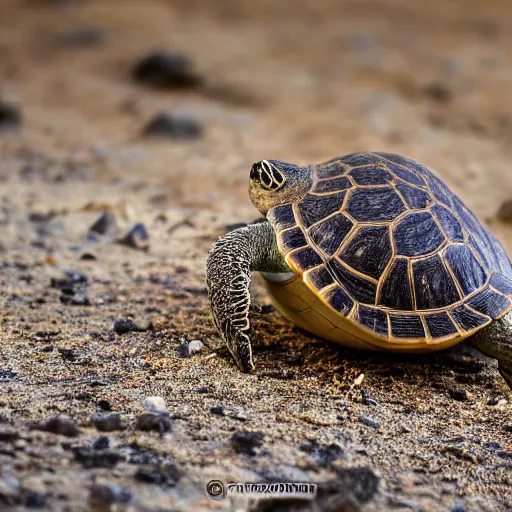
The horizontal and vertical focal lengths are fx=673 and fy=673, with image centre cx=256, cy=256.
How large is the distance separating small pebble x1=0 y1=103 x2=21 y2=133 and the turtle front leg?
5584 mm

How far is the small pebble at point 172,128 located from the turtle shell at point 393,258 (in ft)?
14.8

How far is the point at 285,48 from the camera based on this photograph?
1152 cm

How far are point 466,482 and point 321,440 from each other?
60 cm

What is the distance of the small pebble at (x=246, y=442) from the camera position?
262 cm

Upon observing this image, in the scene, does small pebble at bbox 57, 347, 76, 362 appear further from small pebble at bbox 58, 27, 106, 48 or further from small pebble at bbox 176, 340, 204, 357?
small pebble at bbox 58, 27, 106, 48

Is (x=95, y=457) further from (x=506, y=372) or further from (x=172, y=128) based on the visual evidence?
(x=172, y=128)

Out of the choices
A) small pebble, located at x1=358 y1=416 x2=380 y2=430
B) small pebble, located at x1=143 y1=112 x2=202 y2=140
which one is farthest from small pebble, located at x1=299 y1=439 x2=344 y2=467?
small pebble, located at x1=143 y1=112 x2=202 y2=140

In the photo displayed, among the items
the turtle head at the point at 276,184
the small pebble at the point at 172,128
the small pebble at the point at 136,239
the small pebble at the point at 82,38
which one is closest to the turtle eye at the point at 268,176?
the turtle head at the point at 276,184

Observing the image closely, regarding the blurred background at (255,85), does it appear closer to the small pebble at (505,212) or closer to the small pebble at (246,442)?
the small pebble at (505,212)

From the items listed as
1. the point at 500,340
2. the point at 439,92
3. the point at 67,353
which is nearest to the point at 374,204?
the point at 500,340

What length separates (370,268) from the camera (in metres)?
3.48

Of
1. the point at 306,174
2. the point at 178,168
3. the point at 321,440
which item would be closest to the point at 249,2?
the point at 178,168

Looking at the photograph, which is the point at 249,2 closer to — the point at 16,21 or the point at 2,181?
the point at 16,21

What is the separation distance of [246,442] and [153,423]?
38cm
